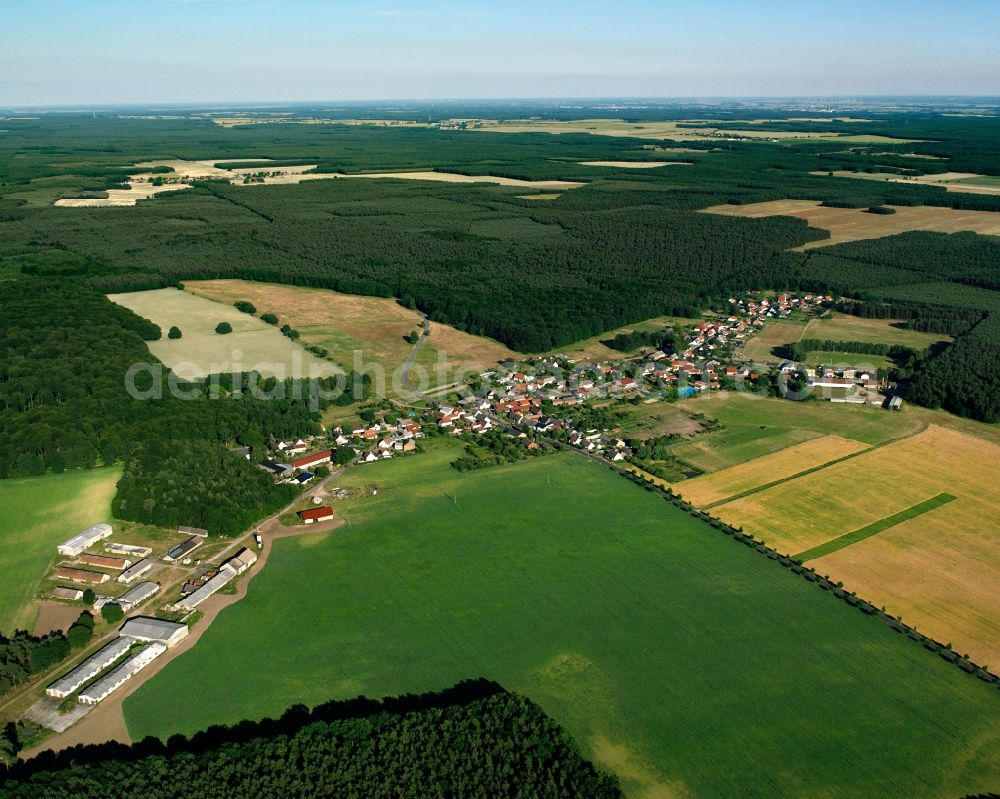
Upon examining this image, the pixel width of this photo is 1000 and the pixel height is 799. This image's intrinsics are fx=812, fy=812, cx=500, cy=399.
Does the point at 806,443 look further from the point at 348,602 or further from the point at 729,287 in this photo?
the point at 729,287

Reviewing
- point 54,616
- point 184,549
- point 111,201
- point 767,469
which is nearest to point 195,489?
point 184,549

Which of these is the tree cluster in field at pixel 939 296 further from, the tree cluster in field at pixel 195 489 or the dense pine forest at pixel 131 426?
the tree cluster in field at pixel 195 489

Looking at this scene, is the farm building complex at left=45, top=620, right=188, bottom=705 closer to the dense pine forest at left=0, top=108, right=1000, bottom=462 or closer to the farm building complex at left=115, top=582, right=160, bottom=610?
the farm building complex at left=115, top=582, right=160, bottom=610

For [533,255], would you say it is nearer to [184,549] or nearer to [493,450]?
[493,450]

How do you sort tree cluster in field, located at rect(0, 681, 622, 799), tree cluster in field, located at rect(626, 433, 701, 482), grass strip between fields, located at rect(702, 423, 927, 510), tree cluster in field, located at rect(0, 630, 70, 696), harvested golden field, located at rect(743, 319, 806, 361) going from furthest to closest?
harvested golden field, located at rect(743, 319, 806, 361) → tree cluster in field, located at rect(626, 433, 701, 482) → grass strip between fields, located at rect(702, 423, 927, 510) → tree cluster in field, located at rect(0, 630, 70, 696) → tree cluster in field, located at rect(0, 681, 622, 799)

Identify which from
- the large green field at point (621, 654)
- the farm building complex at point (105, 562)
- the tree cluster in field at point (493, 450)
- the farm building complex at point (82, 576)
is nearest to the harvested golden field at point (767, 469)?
the large green field at point (621, 654)

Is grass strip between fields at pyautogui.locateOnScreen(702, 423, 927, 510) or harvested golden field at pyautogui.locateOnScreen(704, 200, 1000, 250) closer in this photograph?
grass strip between fields at pyautogui.locateOnScreen(702, 423, 927, 510)

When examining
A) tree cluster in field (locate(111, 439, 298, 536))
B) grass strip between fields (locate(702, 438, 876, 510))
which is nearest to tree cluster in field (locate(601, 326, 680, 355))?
grass strip between fields (locate(702, 438, 876, 510))
